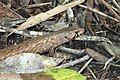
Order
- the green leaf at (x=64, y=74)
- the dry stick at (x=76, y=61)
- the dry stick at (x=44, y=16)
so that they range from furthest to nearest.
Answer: the dry stick at (x=44, y=16) → the dry stick at (x=76, y=61) → the green leaf at (x=64, y=74)

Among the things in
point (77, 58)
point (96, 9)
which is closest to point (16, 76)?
point (77, 58)

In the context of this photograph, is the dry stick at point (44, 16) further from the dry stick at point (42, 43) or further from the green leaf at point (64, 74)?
the green leaf at point (64, 74)

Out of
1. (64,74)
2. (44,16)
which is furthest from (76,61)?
(44,16)

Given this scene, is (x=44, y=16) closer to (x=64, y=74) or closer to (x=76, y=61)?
(x=76, y=61)

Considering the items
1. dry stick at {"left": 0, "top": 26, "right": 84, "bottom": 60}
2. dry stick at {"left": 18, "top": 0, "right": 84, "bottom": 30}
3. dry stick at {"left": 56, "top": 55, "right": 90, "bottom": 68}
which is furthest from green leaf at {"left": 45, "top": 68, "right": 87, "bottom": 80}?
dry stick at {"left": 18, "top": 0, "right": 84, "bottom": 30}

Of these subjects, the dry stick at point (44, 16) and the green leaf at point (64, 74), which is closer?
the green leaf at point (64, 74)

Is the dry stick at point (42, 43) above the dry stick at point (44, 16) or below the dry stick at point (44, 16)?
below

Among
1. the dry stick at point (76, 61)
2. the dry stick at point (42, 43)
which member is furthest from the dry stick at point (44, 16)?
the dry stick at point (76, 61)
